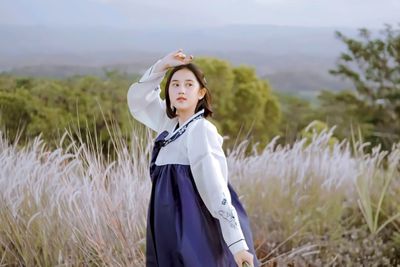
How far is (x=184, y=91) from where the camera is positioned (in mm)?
2047

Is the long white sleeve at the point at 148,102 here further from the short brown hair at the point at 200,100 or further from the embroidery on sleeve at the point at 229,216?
the embroidery on sleeve at the point at 229,216

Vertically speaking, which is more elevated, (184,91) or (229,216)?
(184,91)

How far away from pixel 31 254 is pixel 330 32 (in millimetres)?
4683

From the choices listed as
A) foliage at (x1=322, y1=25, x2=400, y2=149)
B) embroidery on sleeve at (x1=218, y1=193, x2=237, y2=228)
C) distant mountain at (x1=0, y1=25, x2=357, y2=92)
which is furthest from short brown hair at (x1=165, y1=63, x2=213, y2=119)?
foliage at (x1=322, y1=25, x2=400, y2=149)

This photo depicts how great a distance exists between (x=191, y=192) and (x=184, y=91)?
0.28 metres

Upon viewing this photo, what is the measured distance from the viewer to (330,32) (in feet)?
22.7

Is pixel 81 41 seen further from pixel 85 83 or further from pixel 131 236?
pixel 131 236

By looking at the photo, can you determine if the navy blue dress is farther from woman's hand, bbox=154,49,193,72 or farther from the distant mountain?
the distant mountain

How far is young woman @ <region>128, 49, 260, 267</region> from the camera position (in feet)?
6.25

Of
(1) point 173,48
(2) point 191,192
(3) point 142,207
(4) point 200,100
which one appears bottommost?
(3) point 142,207

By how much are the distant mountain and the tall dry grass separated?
101cm

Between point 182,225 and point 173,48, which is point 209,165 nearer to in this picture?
point 182,225

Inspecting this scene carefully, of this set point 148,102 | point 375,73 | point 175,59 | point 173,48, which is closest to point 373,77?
point 375,73

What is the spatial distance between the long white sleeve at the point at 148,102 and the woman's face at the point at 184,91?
0.55 ft
